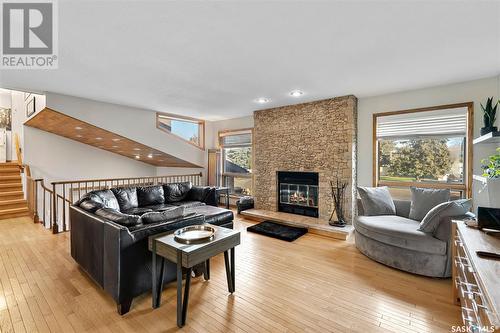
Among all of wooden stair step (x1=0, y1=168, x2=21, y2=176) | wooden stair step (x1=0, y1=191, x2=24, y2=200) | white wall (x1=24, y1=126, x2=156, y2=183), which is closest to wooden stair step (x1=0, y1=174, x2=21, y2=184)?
wooden stair step (x1=0, y1=168, x2=21, y2=176)

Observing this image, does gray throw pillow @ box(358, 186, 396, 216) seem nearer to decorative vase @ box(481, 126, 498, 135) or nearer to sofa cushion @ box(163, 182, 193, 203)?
decorative vase @ box(481, 126, 498, 135)

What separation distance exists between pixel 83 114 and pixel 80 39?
2.70 meters

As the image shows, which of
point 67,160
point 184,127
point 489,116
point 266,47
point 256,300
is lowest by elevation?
point 256,300

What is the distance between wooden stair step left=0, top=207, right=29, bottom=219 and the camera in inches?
195

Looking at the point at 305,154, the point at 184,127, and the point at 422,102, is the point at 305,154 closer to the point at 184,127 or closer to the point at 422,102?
the point at 422,102

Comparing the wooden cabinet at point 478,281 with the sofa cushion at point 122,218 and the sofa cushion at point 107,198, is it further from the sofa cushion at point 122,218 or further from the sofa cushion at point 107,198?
the sofa cushion at point 107,198

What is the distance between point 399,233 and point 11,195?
27.7 feet

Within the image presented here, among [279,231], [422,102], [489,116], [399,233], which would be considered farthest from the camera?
[279,231]

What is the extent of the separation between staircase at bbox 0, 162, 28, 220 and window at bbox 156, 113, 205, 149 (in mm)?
3815

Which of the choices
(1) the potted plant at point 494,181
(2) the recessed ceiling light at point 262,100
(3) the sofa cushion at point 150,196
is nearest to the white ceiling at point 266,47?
(2) the recessed ceiling light at point 262,100

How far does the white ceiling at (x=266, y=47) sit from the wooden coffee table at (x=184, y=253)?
2.05m

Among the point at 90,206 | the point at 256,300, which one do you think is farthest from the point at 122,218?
the point at 256,300

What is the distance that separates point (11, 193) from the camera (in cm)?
545

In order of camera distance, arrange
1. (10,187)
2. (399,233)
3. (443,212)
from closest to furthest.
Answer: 1. (443,212)
2. (399,233)
3. (10,187)
